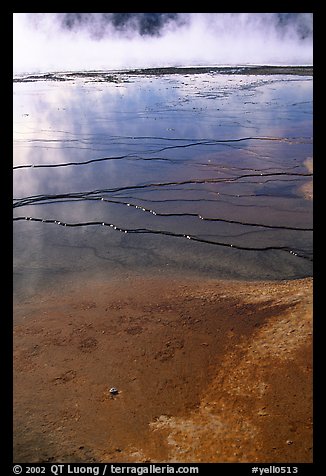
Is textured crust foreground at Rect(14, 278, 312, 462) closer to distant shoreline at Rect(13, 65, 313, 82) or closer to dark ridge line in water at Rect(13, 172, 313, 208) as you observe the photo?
dark ridge line in water at Rect(13, 172, 313, 208)

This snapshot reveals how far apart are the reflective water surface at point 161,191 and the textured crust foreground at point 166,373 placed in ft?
2.05

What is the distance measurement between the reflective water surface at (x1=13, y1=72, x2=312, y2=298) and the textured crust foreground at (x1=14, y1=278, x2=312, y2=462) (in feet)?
2.05

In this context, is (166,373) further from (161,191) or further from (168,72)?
(168,72)

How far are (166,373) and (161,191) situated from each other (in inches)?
179

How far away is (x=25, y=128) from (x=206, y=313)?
32.9 ft

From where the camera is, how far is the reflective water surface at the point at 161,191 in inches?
213

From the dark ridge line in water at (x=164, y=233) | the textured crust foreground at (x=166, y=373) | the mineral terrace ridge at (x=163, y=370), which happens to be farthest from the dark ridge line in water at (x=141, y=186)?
the textured crust foreground at (x=166, y=373)

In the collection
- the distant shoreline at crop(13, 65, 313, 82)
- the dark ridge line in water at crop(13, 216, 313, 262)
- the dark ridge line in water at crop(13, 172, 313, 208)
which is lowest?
the dark ridge line in water at crop(13, 216, 313, 262)

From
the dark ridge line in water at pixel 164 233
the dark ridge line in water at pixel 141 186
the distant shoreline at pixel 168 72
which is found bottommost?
the dark ridge line in water at pixel 164 233

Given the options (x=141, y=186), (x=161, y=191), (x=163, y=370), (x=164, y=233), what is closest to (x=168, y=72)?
(x=141, y=186)

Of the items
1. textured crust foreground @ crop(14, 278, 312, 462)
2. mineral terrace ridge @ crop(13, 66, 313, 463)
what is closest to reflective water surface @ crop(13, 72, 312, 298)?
mineral terrace ridge @ crop(13, 66, 313, 463)

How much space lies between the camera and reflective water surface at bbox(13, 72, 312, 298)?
540 centimetres

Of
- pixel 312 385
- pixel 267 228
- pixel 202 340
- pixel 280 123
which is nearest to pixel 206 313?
pixel 202 340

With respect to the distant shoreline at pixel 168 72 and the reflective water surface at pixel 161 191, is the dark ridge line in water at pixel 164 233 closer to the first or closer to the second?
the reflective water surface at pixel 161 191
